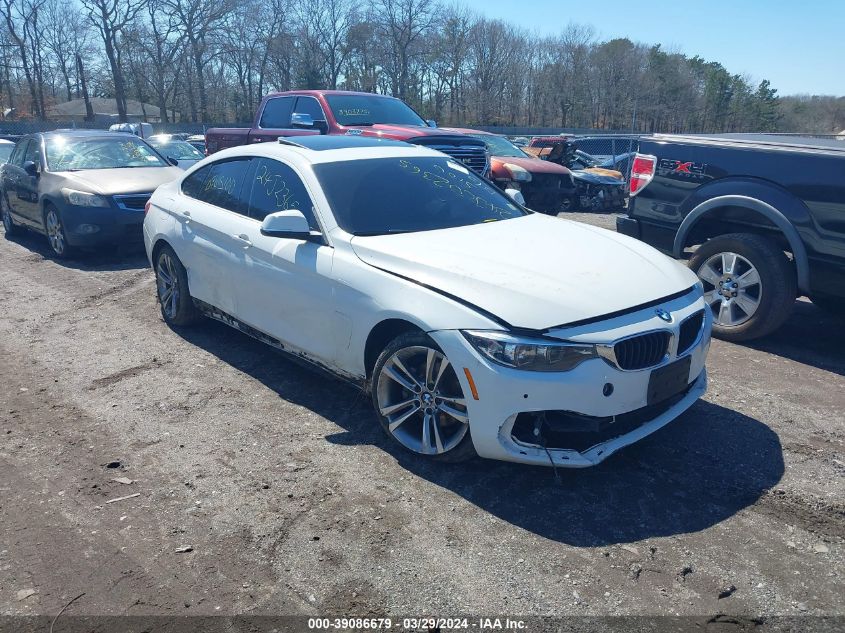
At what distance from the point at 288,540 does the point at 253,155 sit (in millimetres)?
3167

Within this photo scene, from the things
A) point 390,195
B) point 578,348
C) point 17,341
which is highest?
point 390,195

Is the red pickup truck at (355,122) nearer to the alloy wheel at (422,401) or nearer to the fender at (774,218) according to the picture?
the fender at (774,218)

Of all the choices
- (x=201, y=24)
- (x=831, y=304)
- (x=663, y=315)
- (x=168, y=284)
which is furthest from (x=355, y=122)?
(x=201, y=24)

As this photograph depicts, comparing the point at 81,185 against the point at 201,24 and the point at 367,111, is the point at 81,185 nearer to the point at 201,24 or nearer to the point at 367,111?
the point at 367,111

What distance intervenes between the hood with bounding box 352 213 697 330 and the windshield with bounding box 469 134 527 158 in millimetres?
9557

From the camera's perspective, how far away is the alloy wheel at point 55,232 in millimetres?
9148

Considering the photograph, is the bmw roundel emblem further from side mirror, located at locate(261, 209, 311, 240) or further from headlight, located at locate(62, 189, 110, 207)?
headlight, located at locate(62, 189, 110, 207)

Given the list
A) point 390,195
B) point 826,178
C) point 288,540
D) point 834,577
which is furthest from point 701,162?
point 288,540

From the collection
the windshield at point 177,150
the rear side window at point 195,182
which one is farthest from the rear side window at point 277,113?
the rear side window at point 195,182

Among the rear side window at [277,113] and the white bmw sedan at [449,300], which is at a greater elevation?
the rear side window at [277,113]

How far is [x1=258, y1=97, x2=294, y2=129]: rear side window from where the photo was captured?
35.3ft

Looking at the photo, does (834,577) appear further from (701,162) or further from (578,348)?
(701,162)

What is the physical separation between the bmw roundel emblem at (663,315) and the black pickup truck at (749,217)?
2.42m

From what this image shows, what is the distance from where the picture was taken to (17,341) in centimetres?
600
